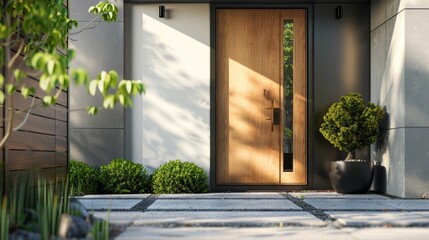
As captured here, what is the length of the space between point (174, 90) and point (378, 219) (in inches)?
153

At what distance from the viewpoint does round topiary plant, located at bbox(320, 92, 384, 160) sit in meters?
7.05

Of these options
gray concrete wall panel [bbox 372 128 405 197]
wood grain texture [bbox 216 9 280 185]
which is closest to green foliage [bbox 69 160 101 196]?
wood grain texture [bbox 216 9 280 185]

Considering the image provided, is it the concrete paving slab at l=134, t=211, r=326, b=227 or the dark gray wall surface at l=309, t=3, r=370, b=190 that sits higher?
the dark gray wall surface at l=309, t=3, r=370, b=190

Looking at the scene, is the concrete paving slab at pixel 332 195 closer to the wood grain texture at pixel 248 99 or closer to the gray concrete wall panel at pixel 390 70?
the wood grain texture at pixel 248 99

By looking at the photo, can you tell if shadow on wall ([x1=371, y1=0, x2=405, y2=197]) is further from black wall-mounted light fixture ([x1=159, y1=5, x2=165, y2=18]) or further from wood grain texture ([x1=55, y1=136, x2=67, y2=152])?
wood grain texture ([x1=55, y1=136, x2=67, y2=152])

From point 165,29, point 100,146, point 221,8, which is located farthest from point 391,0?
point 100,146

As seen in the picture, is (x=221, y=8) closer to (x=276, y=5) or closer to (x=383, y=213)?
(x=276, y=5)

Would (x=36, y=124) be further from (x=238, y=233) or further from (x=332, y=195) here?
(x=332, y=195)

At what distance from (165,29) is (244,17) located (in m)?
1.01

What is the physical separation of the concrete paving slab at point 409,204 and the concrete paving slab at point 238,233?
1.73 m

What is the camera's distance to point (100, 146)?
7754 millimetres

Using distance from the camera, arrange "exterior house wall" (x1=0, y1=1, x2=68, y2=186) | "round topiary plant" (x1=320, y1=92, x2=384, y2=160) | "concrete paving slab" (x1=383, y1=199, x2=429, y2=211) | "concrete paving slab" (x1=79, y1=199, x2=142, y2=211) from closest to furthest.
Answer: "exterior house wall" (x1=0, y1=1, x2=68, y2=186) < "concrete paving slab" (x1=79, y1=199, x2=142, y2=211) < "concrete paving slab" (x1=383, y1=199, x2=429, y2=211) < "round topiary plant" (x1=320, y1=92, x2=384, y2=160)

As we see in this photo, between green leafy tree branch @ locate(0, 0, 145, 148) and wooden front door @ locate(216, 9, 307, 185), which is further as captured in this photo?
wooden front door @ locate(216, 9, 307, 185)

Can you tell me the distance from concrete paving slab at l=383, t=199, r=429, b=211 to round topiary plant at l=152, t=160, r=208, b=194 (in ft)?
7.45
